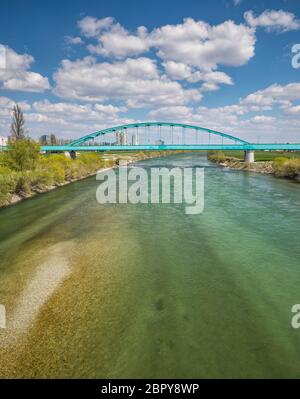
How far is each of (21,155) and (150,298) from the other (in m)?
27.5

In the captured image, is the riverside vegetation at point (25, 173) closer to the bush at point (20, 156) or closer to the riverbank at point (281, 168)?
the bush at point (20, 156)

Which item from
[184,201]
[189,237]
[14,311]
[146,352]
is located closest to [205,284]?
[146,352]

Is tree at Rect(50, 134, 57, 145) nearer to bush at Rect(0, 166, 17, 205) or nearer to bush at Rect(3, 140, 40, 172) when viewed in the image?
bush at Rect(3, 140, 40, 172)

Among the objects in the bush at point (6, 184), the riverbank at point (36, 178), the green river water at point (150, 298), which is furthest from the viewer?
the riverbank at point (36, 178)

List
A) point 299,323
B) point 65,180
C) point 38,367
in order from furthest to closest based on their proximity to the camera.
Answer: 1. point 65,180
2. point 299,323
3. point 38,367

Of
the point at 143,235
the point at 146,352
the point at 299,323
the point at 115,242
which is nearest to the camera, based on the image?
the point at 146,352

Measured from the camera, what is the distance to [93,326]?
785cm

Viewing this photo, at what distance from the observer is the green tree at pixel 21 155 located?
30.8 metres

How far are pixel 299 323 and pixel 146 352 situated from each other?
4.73 m

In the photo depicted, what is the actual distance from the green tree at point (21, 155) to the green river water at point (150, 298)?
14.4 meters

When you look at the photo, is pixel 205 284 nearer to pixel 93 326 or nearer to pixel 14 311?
pixel 93 326

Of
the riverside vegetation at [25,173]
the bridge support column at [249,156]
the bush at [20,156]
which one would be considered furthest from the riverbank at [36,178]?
the bridge support column at [249,156]

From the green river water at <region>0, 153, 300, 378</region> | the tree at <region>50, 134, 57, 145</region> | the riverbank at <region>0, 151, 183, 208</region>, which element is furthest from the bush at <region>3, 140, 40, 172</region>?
the tree at <region>50, 134, 57, 145</region>

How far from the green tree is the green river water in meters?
14.4
